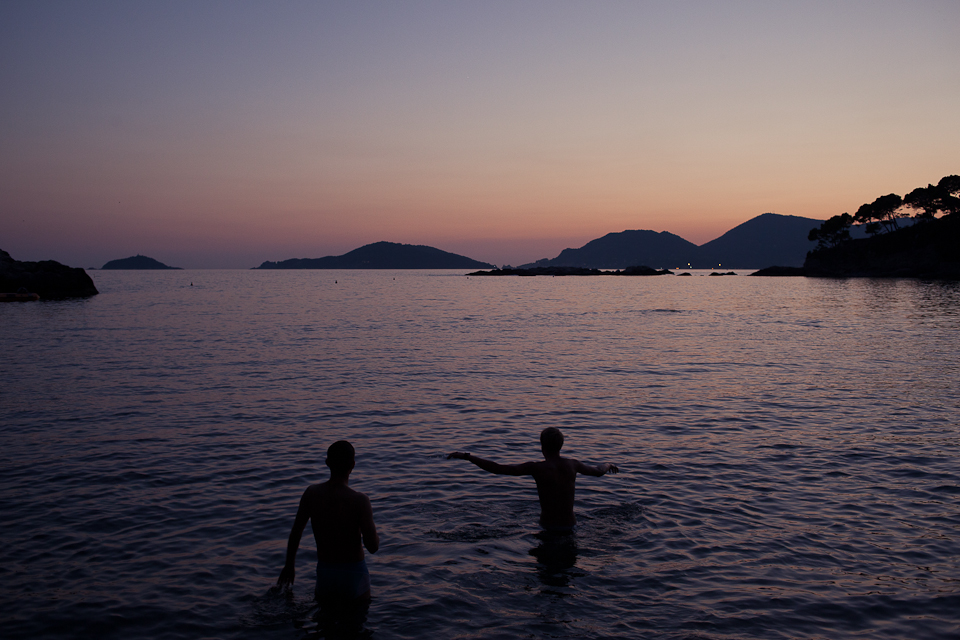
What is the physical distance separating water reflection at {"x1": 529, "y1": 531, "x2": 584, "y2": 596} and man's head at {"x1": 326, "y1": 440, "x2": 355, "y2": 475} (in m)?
3.36

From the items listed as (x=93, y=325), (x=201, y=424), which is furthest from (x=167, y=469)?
(x=93, y=325)

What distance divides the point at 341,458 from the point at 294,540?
4.54ft

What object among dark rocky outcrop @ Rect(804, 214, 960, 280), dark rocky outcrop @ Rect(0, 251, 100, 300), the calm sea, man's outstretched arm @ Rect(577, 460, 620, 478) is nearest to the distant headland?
dark rocky outcrop @ Rect(804, 214, 960, 280)

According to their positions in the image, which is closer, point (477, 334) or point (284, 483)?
point (284, 483)

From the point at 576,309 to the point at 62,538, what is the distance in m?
63.4

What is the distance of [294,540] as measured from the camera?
23.4 ft

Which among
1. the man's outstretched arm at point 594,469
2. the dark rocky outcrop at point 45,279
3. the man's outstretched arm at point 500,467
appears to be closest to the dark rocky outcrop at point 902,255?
the man's outstretched arm at point 594,469

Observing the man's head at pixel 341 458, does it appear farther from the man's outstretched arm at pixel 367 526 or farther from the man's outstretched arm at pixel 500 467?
the man's outstretched arm at pixel 500 467

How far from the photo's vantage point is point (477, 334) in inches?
1725

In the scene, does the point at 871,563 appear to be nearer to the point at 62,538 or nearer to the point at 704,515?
the point at 704,515

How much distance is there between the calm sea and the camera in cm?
747

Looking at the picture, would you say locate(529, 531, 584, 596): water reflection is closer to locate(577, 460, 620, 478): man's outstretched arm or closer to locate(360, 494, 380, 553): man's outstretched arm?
locate(577, 460, 620, 478): man's outstretched arm

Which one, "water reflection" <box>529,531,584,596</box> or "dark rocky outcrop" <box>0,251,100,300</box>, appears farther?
"dark rocky outcrop" <box>0,251,100,300</box>

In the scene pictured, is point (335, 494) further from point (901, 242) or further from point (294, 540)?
point (901, 242)
